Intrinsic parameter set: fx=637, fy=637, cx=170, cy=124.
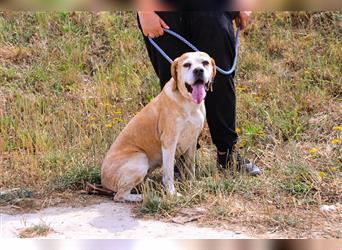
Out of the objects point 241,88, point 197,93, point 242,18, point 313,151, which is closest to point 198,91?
point 197,93

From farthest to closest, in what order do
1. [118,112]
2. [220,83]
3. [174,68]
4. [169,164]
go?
[118,112]
[220,83]
[169,164]
[174,68]

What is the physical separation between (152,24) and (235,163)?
4.19 ft

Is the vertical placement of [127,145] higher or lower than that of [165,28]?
lower

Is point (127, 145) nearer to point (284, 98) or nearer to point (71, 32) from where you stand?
point (284, 98)

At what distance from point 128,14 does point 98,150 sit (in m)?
3.13

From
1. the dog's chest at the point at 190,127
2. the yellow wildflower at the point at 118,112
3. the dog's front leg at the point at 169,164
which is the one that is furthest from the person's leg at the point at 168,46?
the yellow wildflower at the point at 118,112

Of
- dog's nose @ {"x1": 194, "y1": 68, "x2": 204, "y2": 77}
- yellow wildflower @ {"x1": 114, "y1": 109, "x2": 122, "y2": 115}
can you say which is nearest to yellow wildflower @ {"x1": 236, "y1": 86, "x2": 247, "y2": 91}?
yellow wildflower @ {"x1": 114, "y1": 109, "x2": 122, "y2": 115}

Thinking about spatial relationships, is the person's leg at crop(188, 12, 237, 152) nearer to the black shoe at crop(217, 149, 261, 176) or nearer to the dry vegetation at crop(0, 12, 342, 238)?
the black shoe at crop(217, 149, 261, 176)

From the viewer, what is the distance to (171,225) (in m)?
4.15

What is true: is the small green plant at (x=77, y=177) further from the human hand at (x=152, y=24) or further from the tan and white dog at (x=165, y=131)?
the human hand at (x=152, y=24)

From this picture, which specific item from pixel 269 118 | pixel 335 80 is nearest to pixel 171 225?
pixel 269 118

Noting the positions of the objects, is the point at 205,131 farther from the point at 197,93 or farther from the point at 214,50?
the point at 197,93

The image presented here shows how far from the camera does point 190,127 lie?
183 inches

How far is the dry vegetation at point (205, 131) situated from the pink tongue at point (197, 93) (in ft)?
2.12
